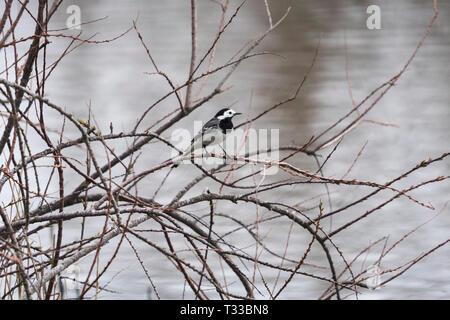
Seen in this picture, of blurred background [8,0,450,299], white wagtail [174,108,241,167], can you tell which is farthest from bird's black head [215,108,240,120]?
blurred background [8,0,450,299]

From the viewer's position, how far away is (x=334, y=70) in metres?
6.81

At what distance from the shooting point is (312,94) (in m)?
6.10

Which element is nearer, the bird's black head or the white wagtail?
the white wagtail

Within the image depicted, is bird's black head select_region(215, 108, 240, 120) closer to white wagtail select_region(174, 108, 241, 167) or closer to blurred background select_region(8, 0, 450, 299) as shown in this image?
white wagtail select_region(174, 108, 241, 167)

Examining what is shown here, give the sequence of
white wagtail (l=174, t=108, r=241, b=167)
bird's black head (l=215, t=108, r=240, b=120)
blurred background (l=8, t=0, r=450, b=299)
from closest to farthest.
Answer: white wagtail (l=174, t=108, r=241, b=167), bird's black head (l=215, t=108, r=240, b=120), blurred background (l=8, t=0, r=450, b=299)

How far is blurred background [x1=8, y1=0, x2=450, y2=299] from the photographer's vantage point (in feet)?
11.7

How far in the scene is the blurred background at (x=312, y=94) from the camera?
11.7 ft

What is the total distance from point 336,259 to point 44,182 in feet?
6.39

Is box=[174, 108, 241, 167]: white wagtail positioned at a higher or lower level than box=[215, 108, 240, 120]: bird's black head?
lower

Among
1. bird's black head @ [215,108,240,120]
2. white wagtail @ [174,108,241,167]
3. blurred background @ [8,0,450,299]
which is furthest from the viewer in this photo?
blurred background @ [8,0,450,299]

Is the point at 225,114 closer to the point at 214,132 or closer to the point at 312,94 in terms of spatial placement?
the point at 214,132

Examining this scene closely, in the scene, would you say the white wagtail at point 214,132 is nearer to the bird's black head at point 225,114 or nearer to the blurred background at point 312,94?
the bird's black head at point 225,114

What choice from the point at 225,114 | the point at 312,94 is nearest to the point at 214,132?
the point at 225,114
